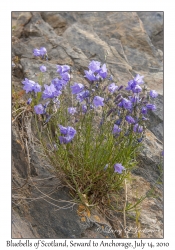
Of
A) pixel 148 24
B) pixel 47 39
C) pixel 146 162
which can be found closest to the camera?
pixel 146 162

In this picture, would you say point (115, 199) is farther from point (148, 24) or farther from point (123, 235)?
point (148, 24)

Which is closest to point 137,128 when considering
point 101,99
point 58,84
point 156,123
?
point 101,99

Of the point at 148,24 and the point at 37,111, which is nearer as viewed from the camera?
the point at 37,111

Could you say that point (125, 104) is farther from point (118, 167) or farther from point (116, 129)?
point (118, 167)

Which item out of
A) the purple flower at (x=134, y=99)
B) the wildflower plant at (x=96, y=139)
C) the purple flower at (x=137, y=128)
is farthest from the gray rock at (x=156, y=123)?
the purple flower at (x=134, y=99)

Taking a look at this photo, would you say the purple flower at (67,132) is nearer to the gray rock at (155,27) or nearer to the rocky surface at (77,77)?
the rocky surface at (77,77)

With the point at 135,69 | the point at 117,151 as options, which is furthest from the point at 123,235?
the point at 135,69

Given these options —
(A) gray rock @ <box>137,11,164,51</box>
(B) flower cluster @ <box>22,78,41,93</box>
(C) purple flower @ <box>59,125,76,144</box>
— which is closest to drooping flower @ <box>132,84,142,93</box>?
(C) purple flower @ <box>59,125,76,144</box>

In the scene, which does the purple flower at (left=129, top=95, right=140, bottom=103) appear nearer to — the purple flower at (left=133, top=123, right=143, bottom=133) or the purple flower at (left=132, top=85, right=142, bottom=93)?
the purple flower at (left=132, top=85, right=142, bottom=93)
